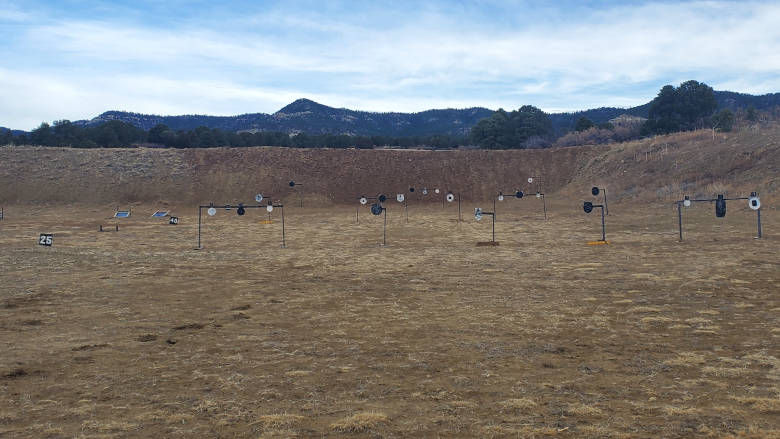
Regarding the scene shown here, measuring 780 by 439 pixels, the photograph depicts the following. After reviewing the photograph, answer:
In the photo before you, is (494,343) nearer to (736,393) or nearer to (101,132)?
(736,393)

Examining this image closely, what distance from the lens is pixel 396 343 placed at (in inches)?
564

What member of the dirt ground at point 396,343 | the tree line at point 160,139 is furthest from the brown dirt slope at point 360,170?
the dirt ground at point 396,343

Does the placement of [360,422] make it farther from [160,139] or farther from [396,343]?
[160,139]

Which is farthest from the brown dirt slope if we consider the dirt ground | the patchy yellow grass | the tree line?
the patchy yellow grass

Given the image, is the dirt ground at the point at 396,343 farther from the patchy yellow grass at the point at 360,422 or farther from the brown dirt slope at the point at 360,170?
the brown dirt slope at the point at 360,170

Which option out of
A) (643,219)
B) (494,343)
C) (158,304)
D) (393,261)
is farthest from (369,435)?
(643,219)

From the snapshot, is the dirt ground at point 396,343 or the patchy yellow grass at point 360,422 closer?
the patchy yellow grass at point 360,422

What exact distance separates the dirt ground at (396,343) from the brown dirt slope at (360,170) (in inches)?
1529

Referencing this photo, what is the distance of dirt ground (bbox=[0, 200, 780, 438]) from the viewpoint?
9.75m

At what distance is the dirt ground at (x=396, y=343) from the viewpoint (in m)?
9.75

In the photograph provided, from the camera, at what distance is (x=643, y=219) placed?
46906 millimetres

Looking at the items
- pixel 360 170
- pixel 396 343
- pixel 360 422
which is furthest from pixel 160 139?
pixel 360 422

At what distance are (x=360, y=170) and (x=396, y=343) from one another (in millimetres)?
68708

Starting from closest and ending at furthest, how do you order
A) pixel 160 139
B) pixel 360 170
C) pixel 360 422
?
pixel 360 422 < pixel 360 170 < pixel 160 139
